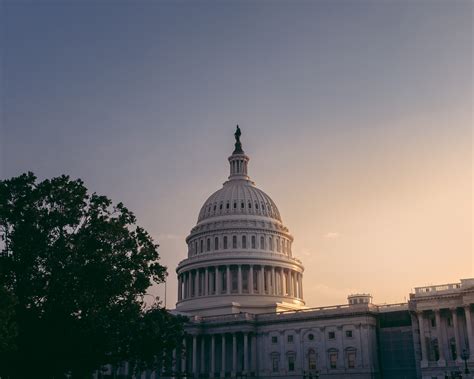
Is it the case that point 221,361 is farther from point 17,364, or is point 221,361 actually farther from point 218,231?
point 17,364

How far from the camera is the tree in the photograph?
163ft

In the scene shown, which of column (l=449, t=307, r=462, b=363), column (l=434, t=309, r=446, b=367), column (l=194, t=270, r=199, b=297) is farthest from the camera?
column (l=194, t=270, r=199, b=297)

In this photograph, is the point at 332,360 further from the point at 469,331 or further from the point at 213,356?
the point at 469,331

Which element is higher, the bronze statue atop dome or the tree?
the bronze statue atop dome

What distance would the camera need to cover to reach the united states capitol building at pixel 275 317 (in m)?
85.2

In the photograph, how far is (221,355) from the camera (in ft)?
353

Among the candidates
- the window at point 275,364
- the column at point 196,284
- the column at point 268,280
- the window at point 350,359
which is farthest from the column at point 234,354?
the column at point 196,284

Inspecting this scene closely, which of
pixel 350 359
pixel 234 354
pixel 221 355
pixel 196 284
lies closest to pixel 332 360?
pixel 350 359

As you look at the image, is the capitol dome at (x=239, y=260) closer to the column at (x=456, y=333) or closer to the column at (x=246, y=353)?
the column at (x=246, y=353)

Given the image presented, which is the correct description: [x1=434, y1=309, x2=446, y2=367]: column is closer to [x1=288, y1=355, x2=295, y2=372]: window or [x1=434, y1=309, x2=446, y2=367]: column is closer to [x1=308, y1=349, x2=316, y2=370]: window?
[x1=308, y1=349, x2=316, y2=370]: window

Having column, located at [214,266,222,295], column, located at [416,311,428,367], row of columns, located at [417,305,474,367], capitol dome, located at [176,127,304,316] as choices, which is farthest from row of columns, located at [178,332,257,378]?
row of columns, located at [417,305,474,367]

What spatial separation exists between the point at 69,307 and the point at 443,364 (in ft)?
184

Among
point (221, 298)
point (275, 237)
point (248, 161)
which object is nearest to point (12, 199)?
point (221, 298)

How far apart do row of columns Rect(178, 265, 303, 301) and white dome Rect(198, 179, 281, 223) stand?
45.6ft
